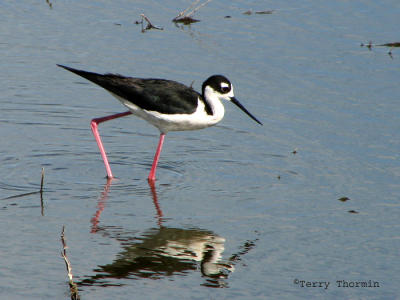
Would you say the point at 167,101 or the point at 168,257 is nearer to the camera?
the point at 168,257

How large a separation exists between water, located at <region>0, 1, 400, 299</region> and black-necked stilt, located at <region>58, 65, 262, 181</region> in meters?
0.39

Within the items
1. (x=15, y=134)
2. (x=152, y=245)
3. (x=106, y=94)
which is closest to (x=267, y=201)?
(x=152, y=245)

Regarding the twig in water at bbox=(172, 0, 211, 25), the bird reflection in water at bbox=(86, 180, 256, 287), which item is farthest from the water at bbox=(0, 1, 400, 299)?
the twig in water at bbox=(172, 0, 211, 25)

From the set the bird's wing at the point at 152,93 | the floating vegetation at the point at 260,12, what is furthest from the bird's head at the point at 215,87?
the floating vegetation at the point at 260,12

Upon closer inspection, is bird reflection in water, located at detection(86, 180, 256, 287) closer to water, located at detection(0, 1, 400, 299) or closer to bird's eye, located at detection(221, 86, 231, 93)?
water, located at detection(0, 1, 400, 299)

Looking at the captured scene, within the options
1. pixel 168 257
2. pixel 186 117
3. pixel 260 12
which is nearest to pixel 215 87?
pixel 186 117

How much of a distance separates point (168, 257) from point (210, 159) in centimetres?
245

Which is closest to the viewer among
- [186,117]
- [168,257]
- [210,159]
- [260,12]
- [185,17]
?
[168,257]

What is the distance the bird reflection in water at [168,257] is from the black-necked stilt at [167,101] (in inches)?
67.1

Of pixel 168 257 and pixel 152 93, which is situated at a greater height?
pixel 152 93

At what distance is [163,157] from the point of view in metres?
8.03

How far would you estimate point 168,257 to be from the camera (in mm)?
5512

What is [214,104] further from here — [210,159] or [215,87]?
[210,159]

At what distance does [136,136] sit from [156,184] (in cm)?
146
